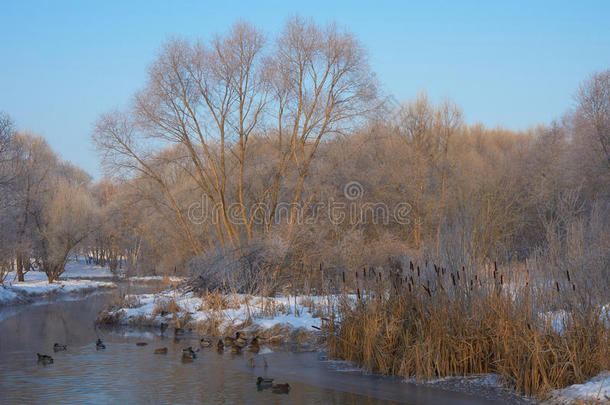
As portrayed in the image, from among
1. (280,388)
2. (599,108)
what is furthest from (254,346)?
(599,108)

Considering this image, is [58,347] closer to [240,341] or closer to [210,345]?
[210,345]

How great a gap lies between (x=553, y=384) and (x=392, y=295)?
3.06 m

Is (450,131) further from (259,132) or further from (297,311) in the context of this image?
(297,311)

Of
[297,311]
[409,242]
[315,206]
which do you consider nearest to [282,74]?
[315,206]

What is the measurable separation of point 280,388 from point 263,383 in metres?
0.39

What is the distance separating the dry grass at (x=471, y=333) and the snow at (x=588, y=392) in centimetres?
14

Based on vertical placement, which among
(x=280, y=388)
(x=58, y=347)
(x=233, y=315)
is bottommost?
(x=280, y=388)

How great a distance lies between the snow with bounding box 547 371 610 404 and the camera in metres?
6.97

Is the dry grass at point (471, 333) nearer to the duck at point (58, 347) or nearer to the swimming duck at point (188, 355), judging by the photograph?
the swimming duck at point (188, 355)

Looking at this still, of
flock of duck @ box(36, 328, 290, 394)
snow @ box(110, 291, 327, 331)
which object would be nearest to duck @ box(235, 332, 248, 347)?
flock of duck @ box(36, 328, 290, 394)

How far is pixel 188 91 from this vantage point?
84.4 feet

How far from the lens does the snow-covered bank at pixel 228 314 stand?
46.1ft

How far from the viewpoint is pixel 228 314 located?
15406 millimetres

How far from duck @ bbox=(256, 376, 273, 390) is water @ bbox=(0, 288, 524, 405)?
0.41 ft
